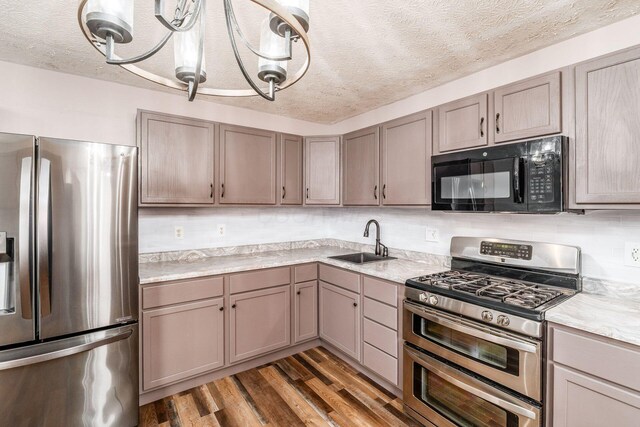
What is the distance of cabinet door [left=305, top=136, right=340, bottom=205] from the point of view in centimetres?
318

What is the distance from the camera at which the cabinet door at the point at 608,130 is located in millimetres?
1430

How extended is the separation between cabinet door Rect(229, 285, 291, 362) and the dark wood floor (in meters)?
0.21

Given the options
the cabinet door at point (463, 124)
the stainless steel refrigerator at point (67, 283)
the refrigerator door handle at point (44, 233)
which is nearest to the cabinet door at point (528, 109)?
the cabinet door at point (463, 124)

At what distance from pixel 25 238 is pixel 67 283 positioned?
1.02 ft

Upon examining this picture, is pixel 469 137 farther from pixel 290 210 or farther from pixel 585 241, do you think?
pixel 290 210

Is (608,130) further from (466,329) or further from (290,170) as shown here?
(290,170)

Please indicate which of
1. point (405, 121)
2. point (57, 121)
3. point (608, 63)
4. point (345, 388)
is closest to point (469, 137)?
point (405, 121)

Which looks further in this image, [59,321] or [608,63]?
[59,321]

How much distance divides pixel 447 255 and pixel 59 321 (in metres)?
2.64

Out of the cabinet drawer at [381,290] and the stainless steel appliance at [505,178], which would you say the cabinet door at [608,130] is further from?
the cabinet drawer at [381,290]

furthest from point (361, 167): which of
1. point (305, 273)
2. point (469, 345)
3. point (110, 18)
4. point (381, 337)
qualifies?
point (110, 18)

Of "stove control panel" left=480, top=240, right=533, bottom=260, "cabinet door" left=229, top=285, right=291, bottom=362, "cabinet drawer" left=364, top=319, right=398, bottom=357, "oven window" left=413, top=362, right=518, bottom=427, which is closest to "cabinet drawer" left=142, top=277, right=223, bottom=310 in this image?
"cabinet door" left=229, top=285, right=291, bottom=362

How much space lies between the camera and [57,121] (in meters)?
2.28

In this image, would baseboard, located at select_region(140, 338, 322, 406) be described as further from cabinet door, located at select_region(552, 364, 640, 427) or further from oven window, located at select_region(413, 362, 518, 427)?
cabinet door, located at select_region(552, 364, 640, 427)
